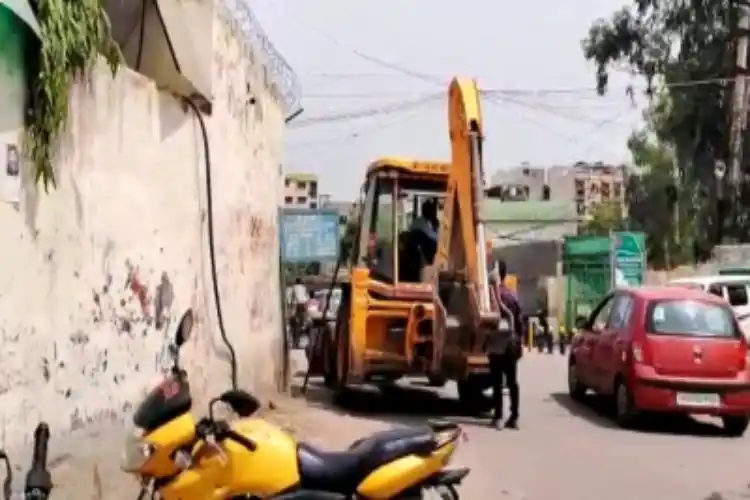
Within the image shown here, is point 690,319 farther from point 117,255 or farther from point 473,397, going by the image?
point 117,255

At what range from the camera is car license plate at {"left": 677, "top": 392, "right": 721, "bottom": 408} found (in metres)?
14.3

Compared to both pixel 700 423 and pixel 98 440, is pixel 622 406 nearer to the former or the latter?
pixel 700 423

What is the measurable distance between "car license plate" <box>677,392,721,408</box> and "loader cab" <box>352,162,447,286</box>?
3778mm

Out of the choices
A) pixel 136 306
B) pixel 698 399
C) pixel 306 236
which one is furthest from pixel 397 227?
pixel 136 306

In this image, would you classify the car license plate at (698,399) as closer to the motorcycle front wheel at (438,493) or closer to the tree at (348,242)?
the tree at (348,242)

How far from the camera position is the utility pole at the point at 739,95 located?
3284 centimetres

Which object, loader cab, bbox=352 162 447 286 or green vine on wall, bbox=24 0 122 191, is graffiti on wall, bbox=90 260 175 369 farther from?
loader cab, bbox=352 162 447 286

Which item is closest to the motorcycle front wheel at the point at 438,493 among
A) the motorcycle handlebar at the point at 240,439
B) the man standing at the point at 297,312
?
the motorcycle handlebar at the point at 240,439

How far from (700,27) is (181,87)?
93.9 feet

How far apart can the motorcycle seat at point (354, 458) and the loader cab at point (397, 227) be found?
9.97 m

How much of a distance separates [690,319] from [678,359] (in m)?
0.66

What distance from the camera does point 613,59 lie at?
37.8 metres

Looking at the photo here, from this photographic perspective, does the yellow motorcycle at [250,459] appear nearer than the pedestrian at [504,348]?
Yes

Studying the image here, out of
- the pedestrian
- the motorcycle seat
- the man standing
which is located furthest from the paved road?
the man standing
